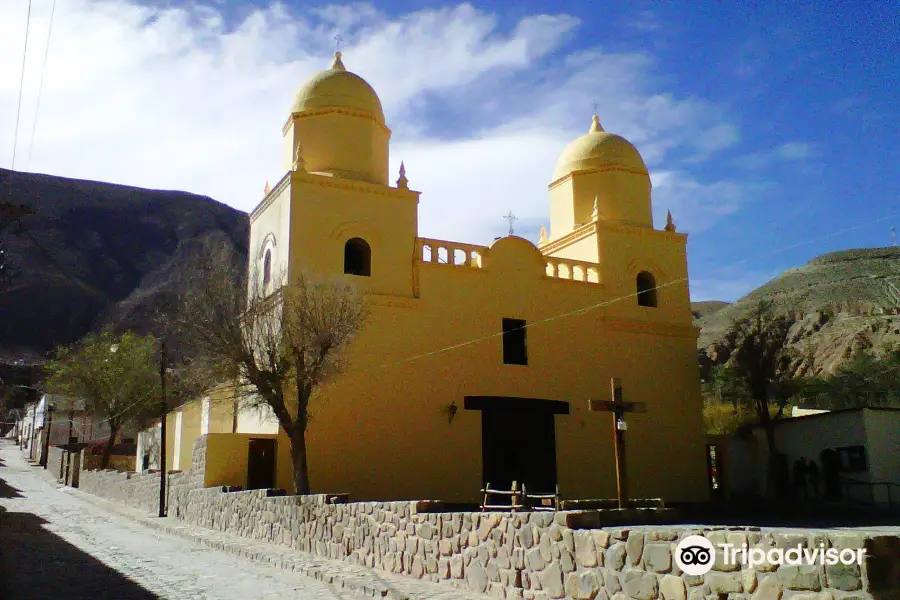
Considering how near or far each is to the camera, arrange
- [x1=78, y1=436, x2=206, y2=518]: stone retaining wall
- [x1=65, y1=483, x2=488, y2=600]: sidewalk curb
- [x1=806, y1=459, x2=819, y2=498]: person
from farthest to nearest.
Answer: [x1=806, y1=459, x2=819, y2=498]: person
[x1=78, y1=436, x2=206, y2=518]: stone retaining wall
[x1=65, y1=483, x2=488, y2=600]: sidewalk curb

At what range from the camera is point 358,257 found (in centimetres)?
1922

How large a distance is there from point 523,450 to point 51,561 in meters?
11.1

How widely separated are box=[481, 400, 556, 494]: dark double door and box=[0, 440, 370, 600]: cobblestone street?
744 centimetres

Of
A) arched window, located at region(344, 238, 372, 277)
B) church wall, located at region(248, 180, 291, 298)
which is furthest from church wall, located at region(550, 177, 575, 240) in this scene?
church wall, located at region(248, 180, 291, 298)

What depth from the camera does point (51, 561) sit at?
448 inches

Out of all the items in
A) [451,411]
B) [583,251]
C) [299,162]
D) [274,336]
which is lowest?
[451,411]

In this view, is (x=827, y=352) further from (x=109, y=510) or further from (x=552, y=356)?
(x=109, y=510)

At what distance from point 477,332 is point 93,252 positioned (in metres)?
74.2

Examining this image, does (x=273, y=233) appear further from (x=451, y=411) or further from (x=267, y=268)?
(x=451, y=411)

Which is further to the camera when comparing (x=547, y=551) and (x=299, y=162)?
(x=299, y=162)

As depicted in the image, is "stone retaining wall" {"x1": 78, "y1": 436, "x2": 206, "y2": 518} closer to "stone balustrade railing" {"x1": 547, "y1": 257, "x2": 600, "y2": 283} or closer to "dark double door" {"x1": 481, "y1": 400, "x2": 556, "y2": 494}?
"dark double door" {"x1": 481, "y1": 400, "x2": 556, "y2": 494}

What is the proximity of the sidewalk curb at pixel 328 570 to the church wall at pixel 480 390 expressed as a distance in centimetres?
315

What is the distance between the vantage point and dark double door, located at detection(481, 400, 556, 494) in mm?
19172

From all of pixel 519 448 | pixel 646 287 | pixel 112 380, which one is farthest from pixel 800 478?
pixel 112 380
